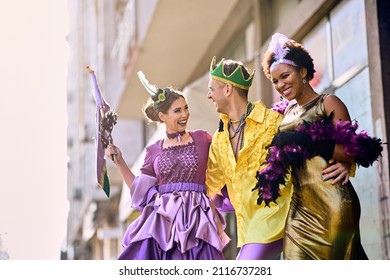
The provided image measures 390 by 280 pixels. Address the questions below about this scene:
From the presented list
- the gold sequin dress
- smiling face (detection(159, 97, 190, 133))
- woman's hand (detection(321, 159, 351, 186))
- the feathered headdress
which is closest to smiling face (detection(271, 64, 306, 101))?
the feathered headdress

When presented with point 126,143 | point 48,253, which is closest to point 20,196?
point 48,253

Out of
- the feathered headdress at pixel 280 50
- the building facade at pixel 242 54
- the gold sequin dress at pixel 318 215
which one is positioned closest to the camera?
the gold sequin dress at pixel 318 215

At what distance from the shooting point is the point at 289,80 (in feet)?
17.2

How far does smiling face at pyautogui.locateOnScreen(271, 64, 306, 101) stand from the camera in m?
5.24

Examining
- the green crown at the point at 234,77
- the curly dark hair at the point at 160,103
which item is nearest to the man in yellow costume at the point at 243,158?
the green crown at the point at 234,77

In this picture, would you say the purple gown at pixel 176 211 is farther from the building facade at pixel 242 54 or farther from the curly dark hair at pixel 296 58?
the curly dark hair at pixel 296 58

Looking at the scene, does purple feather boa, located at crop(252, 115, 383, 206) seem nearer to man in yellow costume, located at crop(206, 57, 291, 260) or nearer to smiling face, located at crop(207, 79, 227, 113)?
man in yellow costume, located at crop(206, 57, 291, 260)

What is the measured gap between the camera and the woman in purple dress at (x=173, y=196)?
524 cm

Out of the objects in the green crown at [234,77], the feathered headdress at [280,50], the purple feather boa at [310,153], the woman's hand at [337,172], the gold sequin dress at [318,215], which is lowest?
the gold sequin dress at [318,215]

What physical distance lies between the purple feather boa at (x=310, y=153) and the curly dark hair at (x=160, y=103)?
2.21ft
